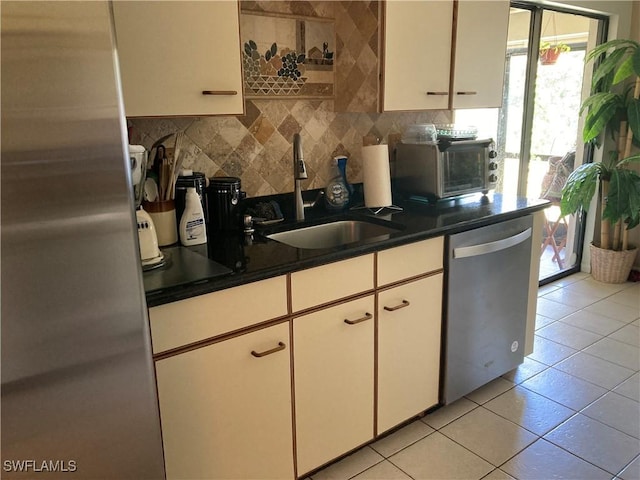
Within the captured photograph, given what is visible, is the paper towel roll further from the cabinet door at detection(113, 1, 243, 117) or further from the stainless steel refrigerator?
the stainless steel refrigerator

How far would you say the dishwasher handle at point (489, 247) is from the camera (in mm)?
2205

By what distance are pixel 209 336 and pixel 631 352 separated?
8.72 feet

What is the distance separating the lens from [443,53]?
243cm

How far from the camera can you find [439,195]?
2.49 m

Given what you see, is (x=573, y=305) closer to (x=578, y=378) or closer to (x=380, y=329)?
(x=578, y=378)

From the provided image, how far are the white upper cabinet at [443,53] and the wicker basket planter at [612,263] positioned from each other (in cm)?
209

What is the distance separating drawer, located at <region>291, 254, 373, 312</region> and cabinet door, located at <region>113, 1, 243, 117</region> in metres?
0.67

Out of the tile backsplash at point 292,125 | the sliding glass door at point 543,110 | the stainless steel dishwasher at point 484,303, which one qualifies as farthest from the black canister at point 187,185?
the sliding glass door at point 543,110

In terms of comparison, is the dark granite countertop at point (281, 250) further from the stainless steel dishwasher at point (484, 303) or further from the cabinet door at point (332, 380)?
the cabinet door at point (332, 380)

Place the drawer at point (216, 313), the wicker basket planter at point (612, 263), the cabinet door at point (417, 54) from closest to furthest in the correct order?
the drawer at point (216, 313), the cabinet door at point (417, 54), the wicker basket planter at point (612, 263)

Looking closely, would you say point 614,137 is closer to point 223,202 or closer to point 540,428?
point 540,428

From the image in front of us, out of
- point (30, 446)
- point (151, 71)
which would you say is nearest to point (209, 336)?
point (30, 446)

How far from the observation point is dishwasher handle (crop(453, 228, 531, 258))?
221cm

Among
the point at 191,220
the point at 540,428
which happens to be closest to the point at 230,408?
the point at 191,220
